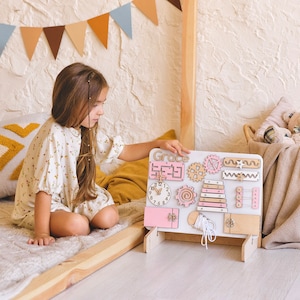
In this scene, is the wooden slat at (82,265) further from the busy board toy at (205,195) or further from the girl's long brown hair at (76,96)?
the girl's long brown hair at (76,96)

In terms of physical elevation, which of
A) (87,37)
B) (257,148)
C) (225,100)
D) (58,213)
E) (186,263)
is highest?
(87,37)

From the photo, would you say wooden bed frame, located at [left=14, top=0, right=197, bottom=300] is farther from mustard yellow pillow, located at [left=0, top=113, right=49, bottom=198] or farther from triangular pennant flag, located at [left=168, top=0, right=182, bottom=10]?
mustard yellow pillow, located at [left=0, top=113, right=49, bottom=198]

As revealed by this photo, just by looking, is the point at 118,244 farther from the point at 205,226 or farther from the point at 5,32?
the point at 5,32

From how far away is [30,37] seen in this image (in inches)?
90.6

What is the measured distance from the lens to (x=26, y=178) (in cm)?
171

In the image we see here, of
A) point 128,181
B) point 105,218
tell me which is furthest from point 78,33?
point 105,218

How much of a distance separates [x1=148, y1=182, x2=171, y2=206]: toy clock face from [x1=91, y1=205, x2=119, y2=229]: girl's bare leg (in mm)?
117

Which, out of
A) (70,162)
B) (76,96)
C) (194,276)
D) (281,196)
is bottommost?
(194,276)

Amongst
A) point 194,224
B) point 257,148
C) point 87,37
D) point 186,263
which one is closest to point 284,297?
point 186,263

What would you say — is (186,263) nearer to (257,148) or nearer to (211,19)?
(257,148)

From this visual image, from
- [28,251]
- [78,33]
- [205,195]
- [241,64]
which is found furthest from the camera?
[78,33]

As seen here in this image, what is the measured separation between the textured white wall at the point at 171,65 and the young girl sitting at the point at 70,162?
0.41 meters

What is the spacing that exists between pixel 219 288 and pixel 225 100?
0.89 meters

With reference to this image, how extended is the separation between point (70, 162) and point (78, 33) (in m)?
0.74
